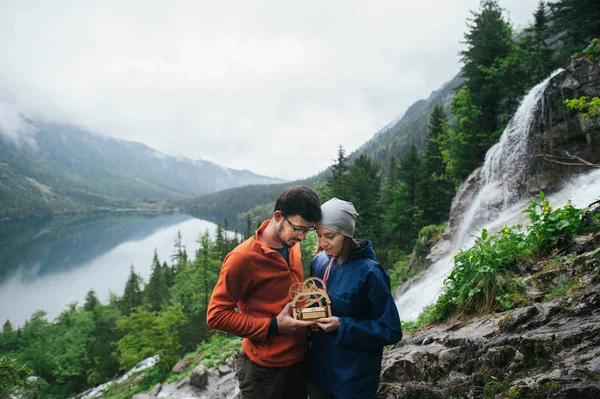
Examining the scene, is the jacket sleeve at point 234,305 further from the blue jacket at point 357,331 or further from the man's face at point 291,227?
the blue jacket at point 357,331

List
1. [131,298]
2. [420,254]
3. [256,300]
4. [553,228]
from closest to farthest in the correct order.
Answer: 1. [256,300]
2. [553,228]
3. [420,254]
4. [131,298]

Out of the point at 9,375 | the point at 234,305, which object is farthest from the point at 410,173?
the point at 9,375

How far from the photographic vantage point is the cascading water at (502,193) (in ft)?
34.3

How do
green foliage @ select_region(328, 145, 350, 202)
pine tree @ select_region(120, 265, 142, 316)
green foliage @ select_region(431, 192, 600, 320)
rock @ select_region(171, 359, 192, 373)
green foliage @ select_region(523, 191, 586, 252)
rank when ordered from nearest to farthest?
green foliage @ select_region(431, 192, 600, 320), green foliage @ select_region(523, 191, 586, 252), rock @ select_region(171, 359, 192, 373), green foliage @ select_region(328, 145, 350, 202), pine tree @ select_region(120, 265, 142, 316)

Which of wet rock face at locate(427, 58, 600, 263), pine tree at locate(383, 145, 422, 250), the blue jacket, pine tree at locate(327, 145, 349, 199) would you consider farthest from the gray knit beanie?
pine tree at locate(383, 145, 422, 250)

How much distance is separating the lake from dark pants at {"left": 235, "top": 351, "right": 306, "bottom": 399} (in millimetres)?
26805

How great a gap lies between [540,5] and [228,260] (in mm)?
25540

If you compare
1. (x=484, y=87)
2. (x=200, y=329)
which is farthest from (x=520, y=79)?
(x=200, y=329)

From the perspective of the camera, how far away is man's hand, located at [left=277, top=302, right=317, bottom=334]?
2.44 metres

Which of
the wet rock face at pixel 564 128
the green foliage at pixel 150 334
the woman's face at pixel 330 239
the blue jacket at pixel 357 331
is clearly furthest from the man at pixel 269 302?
the green foliage at pixel 150 334

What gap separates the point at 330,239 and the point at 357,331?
76 cm

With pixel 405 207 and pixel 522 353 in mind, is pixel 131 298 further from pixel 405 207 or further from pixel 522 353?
pixel 522 353

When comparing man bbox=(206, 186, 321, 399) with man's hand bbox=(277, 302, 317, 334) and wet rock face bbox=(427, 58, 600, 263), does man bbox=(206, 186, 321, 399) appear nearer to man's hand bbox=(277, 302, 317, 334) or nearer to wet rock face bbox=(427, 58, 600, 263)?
man's hand bbox=(277, 302, 317, 334)

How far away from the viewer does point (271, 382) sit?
8.55ft
